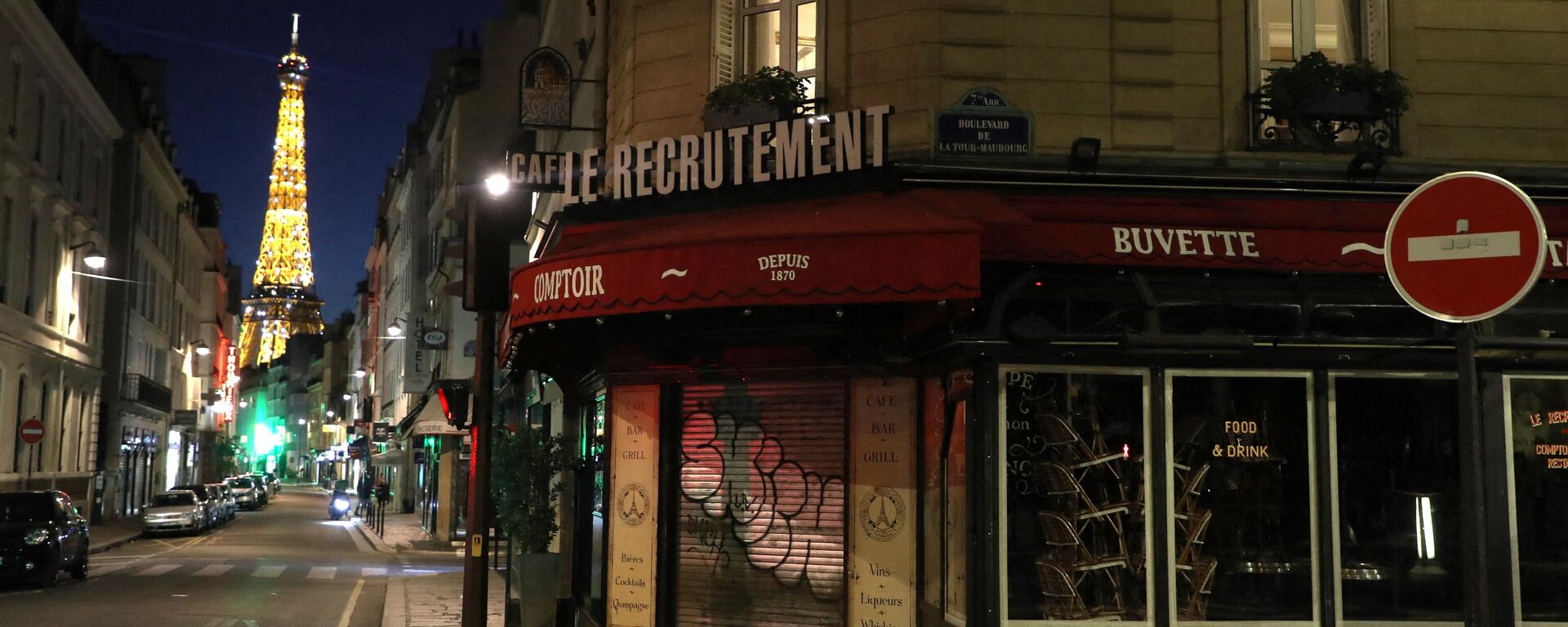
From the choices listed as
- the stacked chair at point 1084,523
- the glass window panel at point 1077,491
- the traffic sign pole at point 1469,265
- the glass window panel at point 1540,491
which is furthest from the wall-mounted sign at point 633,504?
the traffic sign pole at point 1469,265

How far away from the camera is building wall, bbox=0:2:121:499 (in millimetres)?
36500

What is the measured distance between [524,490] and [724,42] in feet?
17.9

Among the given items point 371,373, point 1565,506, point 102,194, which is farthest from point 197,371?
point 1565,506

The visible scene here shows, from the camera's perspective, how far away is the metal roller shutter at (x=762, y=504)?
1301cm

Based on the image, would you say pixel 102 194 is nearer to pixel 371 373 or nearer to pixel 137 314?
pixel 137 314

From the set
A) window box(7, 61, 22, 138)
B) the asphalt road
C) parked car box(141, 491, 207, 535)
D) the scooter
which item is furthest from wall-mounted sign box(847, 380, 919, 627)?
the scooter

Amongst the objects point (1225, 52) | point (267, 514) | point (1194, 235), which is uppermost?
point (1225, 52)

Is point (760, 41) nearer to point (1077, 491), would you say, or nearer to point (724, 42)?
point (724, 42)

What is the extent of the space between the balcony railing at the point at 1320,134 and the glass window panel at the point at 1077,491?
2.62 metres

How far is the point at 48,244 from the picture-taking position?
40594mm

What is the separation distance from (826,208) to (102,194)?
43.9m

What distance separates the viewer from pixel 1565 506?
11258 millimetres

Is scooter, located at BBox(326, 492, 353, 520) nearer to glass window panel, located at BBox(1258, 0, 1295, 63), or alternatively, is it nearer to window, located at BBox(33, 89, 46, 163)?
window, located at BBox(33, 89, 46, 163)

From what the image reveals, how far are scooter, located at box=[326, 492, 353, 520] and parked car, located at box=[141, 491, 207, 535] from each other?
1290 centimetres
